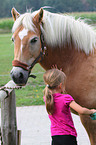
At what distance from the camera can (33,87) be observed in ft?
22.9

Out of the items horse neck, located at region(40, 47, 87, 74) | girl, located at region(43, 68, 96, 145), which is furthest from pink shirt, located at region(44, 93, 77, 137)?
horse neck, located at region(40, 47, 87, 74)

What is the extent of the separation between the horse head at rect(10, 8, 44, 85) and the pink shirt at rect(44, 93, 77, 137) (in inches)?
16.4

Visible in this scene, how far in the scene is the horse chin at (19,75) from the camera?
2139 millimetres

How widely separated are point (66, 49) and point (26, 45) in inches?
18.7

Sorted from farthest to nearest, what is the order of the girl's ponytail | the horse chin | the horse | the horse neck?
the horse neck
the horse
the horse chin
the girl's ponytail

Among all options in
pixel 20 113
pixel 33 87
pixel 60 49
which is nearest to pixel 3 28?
pixel 33 87

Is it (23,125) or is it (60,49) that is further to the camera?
(23,125)

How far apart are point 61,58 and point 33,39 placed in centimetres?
40

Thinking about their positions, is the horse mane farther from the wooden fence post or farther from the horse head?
the wooden fence post

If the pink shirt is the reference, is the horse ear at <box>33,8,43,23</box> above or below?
above

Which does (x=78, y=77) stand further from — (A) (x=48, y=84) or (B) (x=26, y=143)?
(B) (x=26, y=143)

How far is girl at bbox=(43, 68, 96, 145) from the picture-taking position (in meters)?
1.98

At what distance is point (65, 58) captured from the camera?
Result: 96.1 inches

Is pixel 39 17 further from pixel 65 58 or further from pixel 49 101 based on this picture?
pixel 49 101
